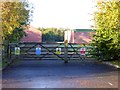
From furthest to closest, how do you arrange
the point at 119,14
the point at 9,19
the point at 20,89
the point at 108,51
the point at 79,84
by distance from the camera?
the point at 108,51, the point at 9,19, the point at 119,14, the point at 79,84, the point at 20,89

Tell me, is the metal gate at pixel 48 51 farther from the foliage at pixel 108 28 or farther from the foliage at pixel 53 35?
the foliage at pixel 53 35

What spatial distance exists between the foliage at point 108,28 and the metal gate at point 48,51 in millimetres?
1500

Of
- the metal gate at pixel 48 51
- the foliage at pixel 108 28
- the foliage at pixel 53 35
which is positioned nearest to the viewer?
the foliage at pixel 108 28

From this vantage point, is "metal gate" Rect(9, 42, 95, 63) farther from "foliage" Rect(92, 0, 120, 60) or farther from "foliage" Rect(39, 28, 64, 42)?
"foliage" Rect(39, 28, 64, 42)

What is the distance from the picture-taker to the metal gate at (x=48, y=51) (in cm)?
2758

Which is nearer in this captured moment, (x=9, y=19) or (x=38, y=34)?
(x=9, y=19)

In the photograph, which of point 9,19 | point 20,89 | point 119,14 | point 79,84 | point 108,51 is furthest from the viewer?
point 108,51

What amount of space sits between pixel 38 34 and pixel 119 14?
4153 centimetres

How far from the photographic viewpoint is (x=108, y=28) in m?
21.9

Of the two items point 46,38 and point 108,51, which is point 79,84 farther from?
point 46,38

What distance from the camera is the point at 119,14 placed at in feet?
60.1

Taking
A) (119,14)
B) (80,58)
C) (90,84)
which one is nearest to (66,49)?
(80,58)

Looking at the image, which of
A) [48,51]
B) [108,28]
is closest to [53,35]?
[48,51]

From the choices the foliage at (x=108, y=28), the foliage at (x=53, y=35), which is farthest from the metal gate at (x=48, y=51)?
the foliage at (x=53, y=35)
